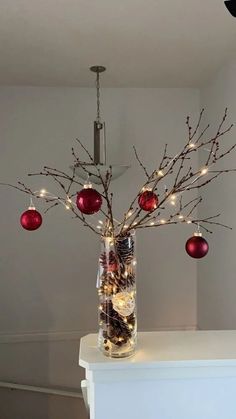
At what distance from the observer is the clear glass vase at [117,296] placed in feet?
4.06

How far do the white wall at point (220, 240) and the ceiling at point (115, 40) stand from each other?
13cm

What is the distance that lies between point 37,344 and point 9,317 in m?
0.26

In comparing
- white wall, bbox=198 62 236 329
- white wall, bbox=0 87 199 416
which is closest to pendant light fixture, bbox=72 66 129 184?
white wall, bbox=0 87 199 416

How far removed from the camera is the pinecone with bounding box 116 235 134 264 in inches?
49.3

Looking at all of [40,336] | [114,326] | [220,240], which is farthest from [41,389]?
[114,326]

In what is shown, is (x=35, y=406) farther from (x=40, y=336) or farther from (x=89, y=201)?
(x=89, y=201)

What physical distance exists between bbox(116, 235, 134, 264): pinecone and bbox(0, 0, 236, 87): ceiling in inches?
36.7

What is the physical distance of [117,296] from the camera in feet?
4.03

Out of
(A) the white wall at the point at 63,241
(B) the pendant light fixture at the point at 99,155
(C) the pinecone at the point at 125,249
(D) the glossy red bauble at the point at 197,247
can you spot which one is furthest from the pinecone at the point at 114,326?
(A) the white wall at the point at 63,241

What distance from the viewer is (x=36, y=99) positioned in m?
2.86

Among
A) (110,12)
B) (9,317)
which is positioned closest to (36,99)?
(110,12)

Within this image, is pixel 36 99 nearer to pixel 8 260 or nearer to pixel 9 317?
pixel 8 260

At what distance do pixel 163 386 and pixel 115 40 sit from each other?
4.96ft

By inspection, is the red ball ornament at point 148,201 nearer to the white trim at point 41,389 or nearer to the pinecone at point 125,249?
the pinecone at point 125,249
